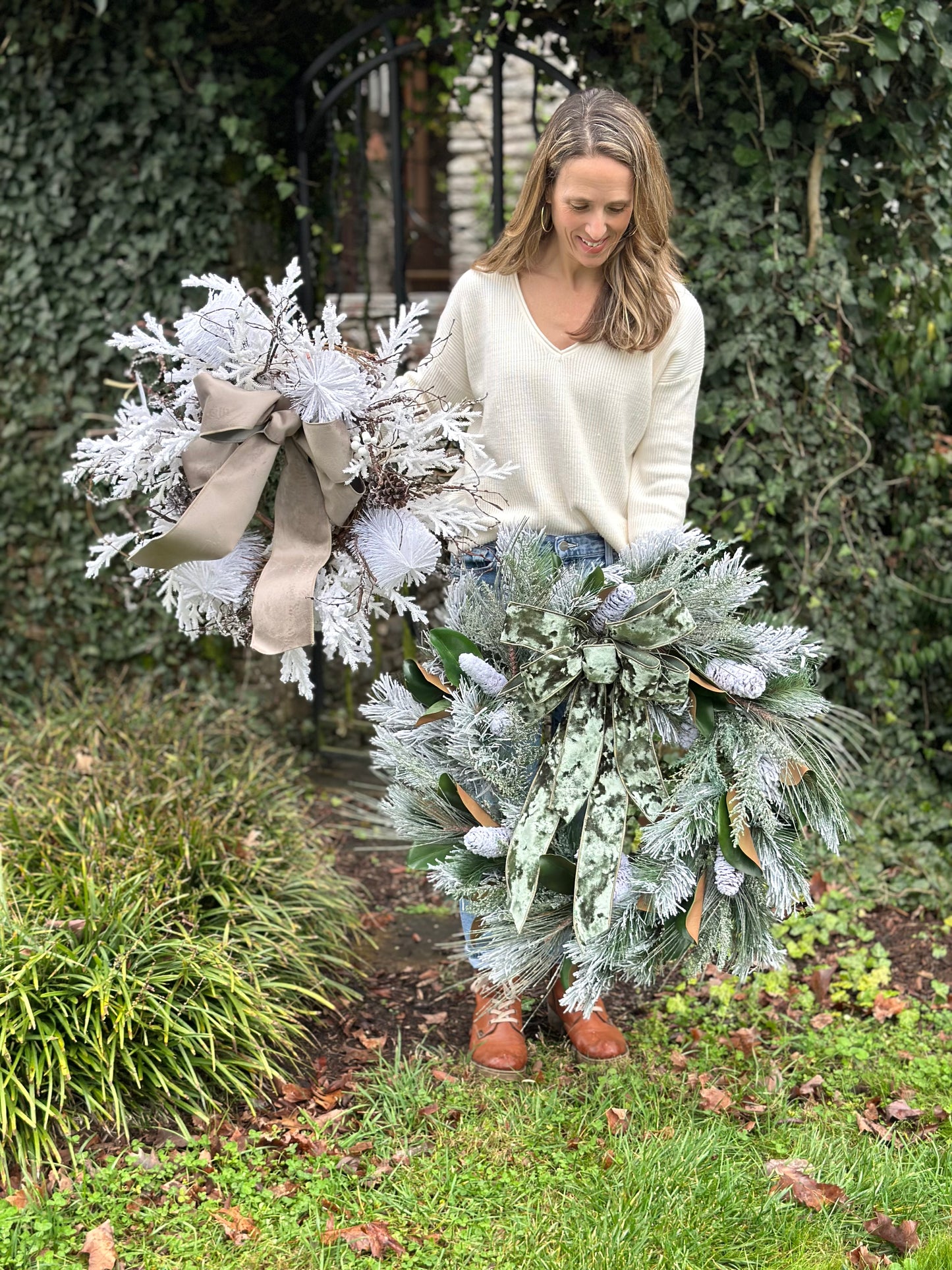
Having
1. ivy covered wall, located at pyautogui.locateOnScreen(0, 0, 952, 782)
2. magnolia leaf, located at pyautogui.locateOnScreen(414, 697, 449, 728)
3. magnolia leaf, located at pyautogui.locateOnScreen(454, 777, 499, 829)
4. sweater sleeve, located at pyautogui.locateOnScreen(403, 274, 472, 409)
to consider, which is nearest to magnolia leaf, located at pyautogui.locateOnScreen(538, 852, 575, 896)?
magnolia leaf, located at pyautogui.locateOnScreen(454, 777, 499, 829)

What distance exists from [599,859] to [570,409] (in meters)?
0.88

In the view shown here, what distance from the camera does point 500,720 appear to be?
2236 mm

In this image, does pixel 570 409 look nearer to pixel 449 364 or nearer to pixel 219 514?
pixel 449 364

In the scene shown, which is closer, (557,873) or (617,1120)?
(557,873)

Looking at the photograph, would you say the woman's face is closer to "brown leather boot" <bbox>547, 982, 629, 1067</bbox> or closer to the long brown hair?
the long brown hair

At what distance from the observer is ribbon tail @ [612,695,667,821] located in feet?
7.14

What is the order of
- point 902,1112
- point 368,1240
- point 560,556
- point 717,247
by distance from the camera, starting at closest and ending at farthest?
point 368,1240 → point 560,556 → point 902,1112 → point 717,247

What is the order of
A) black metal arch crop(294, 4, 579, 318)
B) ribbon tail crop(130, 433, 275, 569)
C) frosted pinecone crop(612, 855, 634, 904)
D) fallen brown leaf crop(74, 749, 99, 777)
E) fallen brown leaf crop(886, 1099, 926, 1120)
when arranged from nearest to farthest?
ribbon tail crop(130, 433, 275, 569) → frosted pinecone crop(612, 855, 634, 904) → fallen brown leaf crop(886, 1099, 926, 1120) → fallen brown leaf crop(74, 749, 99, 777) → black metal arch crop(294, 4, 579, 318)

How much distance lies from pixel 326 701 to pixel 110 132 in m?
2.27

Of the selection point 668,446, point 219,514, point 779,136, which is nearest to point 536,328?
point 668,446

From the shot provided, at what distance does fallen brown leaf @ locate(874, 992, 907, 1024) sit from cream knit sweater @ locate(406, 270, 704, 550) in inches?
55.7

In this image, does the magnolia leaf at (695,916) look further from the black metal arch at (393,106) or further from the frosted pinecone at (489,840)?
the black metal arch at (393,106)

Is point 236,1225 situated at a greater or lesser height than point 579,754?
lesser

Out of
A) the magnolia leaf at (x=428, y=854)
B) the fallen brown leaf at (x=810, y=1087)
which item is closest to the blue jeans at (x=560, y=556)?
the magnolia leaf at (x=428, y=854)
